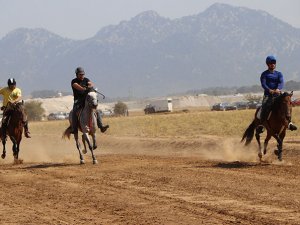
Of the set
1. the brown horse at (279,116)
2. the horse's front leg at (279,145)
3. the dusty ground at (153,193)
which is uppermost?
the brown horse at (279,116)

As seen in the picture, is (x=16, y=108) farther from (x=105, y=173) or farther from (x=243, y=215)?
(x=243, y=215)

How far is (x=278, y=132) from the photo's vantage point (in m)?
20.0

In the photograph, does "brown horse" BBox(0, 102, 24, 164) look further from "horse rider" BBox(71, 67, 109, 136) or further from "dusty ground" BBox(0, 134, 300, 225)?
"horse rider" BBox(71, 67, 109, 136)

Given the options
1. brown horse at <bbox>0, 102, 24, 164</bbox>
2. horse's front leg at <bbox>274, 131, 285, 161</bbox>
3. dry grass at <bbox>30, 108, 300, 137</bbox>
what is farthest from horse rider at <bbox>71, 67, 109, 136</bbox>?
dry grass at <bbox>30, 108, 300, 137</bbox>

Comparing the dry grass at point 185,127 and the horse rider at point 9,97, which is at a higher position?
the horse rider at point 9,97

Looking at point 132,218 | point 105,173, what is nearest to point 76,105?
point 105,173

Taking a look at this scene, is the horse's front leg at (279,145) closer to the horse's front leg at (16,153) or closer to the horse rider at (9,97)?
the horse rider at (9,97)

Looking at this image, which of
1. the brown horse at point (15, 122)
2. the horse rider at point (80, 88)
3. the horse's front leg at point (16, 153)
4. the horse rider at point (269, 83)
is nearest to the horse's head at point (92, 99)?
the horse rider at point (80, 88)

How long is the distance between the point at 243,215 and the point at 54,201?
4.03 m

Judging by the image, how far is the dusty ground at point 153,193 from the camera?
10750 mm

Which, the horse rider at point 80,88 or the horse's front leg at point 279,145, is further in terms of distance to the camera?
the horse rider at point 80,88

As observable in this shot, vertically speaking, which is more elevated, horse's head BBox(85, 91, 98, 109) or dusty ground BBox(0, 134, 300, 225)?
horse's head BBox(85, 91, 98, 109)

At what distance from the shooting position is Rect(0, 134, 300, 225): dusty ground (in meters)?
10.8

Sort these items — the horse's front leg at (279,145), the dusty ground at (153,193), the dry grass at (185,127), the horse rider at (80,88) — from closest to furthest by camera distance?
1. the dusty ground at (153,193)
2. the horse's front leg at (279,145)
3. the horse rider at (80,88)
4. the dry grass at (185,127)
